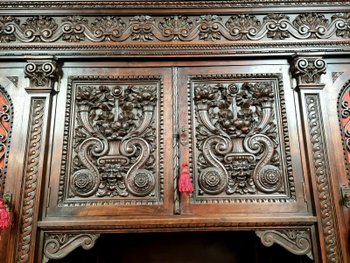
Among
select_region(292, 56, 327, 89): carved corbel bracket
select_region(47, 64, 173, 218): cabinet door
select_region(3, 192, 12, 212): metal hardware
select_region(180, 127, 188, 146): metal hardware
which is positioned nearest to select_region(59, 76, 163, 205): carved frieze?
select_region(47, 64, 173, 218): cabinet door

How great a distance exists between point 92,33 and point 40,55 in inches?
10.8

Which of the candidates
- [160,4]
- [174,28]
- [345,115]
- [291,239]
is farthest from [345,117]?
[160,4]

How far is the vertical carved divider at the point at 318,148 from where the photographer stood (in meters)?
1.35

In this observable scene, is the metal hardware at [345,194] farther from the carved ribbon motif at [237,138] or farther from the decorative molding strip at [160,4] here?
the decorative molding strip at [160,4]

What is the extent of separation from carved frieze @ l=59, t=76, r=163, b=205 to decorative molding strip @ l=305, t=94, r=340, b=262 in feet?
2.28

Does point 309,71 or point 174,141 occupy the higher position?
point 309,71

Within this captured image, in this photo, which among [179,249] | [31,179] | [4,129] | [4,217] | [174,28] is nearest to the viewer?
[4,217]

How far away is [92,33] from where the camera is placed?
5.35 ft

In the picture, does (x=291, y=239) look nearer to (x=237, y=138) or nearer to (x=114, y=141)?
(x=237, y=138)

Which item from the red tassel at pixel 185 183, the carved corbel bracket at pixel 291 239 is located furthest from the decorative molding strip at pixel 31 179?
the carved corbel bracket at pixel 291 239

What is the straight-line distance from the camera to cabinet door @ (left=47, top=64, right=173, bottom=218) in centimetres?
143

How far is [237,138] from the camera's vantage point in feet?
5.03

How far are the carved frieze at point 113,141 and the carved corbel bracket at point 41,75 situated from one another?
10cm

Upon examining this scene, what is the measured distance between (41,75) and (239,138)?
98cm
